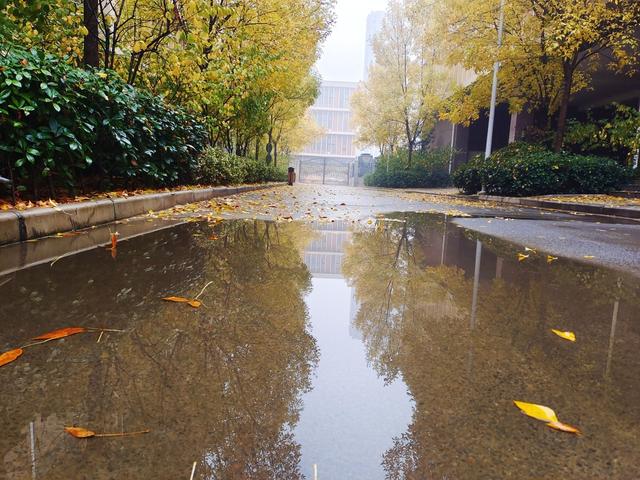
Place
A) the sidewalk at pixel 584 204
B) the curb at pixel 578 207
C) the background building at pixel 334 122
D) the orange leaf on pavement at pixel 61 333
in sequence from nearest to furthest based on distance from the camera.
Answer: the orange leaf on pavement at pixel 61 333
the curb at pixel 578 207
the sidewalk at pixel 584 204
the background building at pixel 334 122

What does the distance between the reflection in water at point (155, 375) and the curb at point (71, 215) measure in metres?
1.03

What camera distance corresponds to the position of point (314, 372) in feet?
5.62

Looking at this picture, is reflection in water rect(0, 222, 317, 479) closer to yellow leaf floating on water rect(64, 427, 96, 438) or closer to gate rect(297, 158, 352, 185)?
yellow leaf floating on water rect(64, 427, 96, 438)

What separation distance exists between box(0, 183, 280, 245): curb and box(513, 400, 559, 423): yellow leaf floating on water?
380 centimetres

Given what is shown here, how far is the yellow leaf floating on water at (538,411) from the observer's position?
139cm

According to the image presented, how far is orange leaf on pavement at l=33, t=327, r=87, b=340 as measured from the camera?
188 cm

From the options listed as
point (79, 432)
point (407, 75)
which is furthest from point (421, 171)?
point (79, 432)

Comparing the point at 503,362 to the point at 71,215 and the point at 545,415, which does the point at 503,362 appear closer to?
the point at 545,415

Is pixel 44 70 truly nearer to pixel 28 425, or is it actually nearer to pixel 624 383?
pixel 28 425

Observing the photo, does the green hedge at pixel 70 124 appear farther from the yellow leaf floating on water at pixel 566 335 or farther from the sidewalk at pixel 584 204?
the sidewalk at pixel 584 204

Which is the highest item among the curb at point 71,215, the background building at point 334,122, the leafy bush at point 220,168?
the background building at point 334,122

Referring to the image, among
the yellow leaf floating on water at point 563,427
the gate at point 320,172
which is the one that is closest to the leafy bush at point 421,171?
the yellow leaf floating on water at point 563,427

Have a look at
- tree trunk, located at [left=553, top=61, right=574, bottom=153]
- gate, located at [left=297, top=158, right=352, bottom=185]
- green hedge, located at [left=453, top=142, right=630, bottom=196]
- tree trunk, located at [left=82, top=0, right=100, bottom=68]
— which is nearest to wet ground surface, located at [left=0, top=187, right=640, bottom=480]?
tree trunk, located at [left=82, top=0, right=100, bottom=68]

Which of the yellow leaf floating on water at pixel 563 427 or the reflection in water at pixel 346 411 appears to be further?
the yellow leaf floating on water at pixel 563 427
